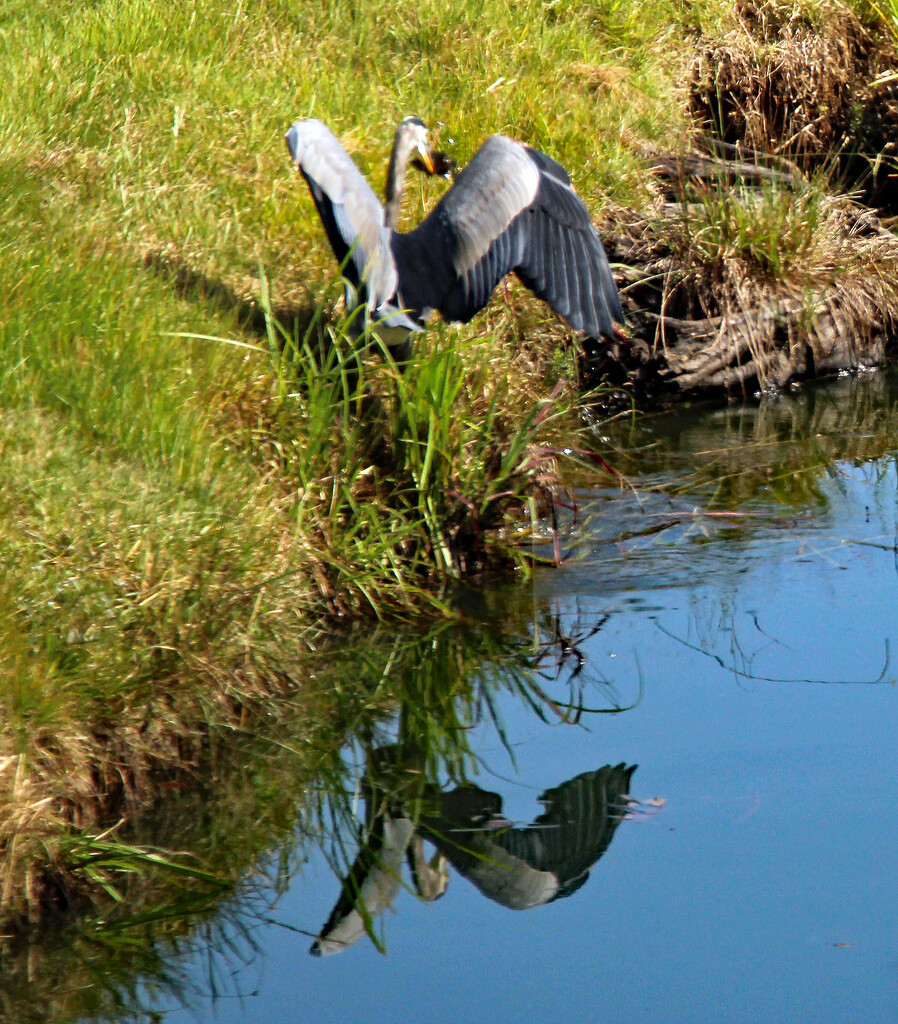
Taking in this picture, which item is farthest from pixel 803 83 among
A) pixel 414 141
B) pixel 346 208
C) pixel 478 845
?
pixel 478 845

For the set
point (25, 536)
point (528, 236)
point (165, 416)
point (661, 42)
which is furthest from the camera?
point (661, 42)

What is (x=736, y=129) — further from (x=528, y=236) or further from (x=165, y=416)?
(x=165, y=416)

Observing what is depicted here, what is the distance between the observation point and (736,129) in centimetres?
724

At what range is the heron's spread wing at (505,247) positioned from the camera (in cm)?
409

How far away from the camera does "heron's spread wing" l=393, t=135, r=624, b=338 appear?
4094 millimetres

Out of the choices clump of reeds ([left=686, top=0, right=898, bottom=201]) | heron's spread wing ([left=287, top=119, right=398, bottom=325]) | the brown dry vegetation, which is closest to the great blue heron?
heron's spread wing ([left=287, top=119, right=398, bottom=325])

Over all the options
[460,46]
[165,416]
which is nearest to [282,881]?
[165,416]

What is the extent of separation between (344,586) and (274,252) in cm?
159

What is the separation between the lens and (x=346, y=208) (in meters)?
3.99

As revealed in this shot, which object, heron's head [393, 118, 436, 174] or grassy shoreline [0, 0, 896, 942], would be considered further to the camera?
heron's head [393, 118, 436, 174]

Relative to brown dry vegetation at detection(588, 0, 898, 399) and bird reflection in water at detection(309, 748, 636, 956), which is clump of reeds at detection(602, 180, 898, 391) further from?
bird reflection in water at detection(309, 748, 636, 956)

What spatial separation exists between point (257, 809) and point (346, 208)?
187 cm

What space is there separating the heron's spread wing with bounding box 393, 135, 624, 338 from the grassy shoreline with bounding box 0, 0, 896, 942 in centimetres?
27

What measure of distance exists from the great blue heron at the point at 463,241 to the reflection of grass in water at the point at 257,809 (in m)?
0.98
